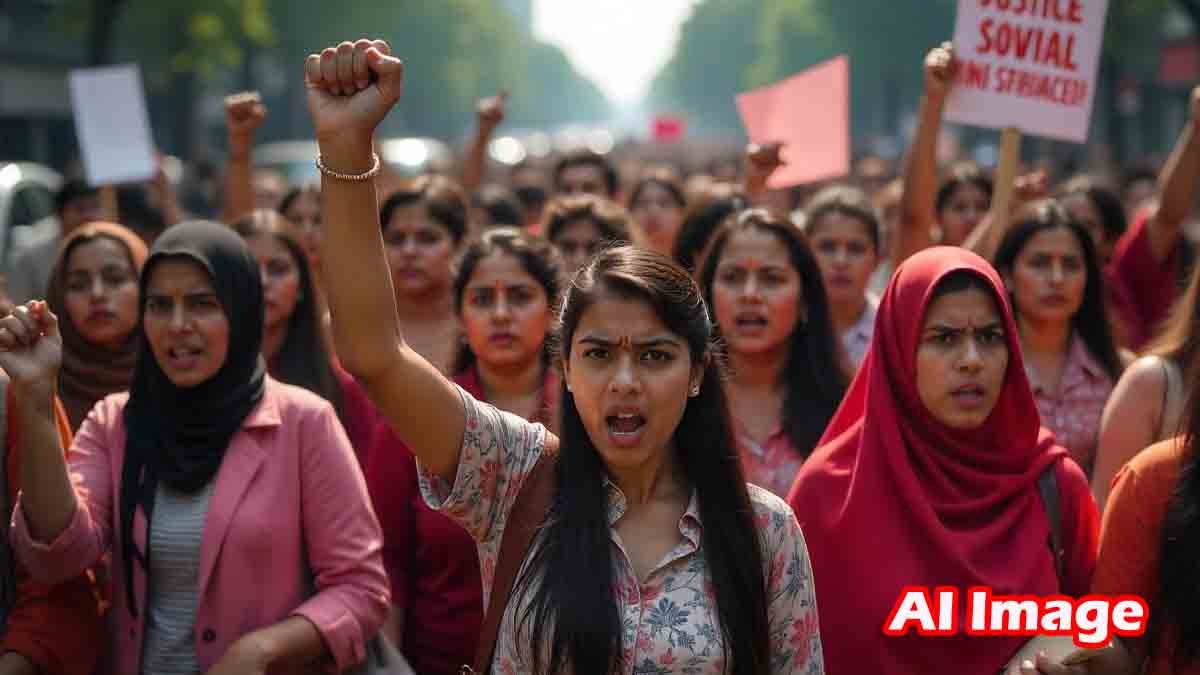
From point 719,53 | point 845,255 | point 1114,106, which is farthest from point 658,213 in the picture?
point 719,53

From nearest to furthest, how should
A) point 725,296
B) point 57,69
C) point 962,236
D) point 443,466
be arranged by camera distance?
point 443,466
point 725,296
point 962,236
point 57,69

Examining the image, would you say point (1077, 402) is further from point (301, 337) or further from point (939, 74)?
point (301, 337)

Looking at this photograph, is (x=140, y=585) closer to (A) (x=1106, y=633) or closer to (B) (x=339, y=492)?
(B) (x=339, y=492)

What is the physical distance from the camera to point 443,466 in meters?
2.65

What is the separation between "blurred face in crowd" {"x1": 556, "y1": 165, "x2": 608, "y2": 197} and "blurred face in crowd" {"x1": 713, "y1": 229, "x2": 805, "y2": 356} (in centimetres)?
341

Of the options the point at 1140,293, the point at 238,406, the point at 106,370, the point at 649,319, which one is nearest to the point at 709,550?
the point at 649,319

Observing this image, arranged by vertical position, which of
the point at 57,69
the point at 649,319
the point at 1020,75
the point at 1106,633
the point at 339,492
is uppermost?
the point at 57,69

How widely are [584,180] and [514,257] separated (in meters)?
3.51

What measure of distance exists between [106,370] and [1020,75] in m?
3.25

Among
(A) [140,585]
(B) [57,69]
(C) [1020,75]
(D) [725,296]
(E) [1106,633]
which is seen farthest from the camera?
(B) [57,69]

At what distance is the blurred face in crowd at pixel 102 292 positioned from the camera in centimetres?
470

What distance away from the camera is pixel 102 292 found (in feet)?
15.5

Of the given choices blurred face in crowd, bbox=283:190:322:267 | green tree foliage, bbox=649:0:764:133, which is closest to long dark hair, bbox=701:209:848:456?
blurred face in crowd, bbox=283:190:322:267

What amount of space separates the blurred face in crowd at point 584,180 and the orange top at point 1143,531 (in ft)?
16.8
